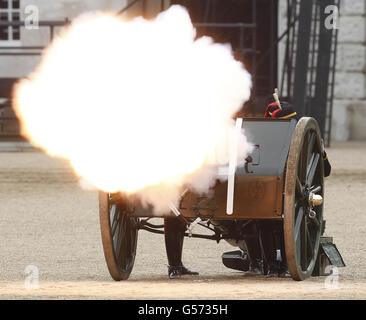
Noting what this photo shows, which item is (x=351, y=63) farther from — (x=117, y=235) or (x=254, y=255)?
(x=117, y=235)

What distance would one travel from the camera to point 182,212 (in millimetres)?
8188

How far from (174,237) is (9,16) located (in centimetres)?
2041

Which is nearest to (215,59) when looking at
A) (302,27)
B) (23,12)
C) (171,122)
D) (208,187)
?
(171,122)

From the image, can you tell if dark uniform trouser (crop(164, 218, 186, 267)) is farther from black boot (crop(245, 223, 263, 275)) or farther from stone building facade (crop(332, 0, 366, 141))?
stone building facade (crop(332, 0, 366, 141))

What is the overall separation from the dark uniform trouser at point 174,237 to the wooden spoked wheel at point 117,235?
0.27m

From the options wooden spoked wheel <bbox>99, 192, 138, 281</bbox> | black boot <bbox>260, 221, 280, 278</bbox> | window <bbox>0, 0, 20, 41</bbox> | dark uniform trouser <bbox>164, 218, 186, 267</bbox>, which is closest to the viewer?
wooden spoked wheel <bbox>99, 192, 138, 281</bbox>

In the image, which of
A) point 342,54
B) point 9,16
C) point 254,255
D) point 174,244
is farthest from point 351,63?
point 174,244

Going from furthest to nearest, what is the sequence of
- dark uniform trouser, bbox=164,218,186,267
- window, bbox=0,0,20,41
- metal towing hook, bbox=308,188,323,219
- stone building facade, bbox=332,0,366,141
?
window, bbox=0,0,20,41, stone building facade, bbox=332,0,366,141, dark uniform trouser, bbox=164,218,186,267, metal towing hook, bbox=308,188,323,219

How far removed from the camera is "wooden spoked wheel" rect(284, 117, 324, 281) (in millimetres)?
7809

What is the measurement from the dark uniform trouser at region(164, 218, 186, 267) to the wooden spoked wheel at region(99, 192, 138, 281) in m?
0.27

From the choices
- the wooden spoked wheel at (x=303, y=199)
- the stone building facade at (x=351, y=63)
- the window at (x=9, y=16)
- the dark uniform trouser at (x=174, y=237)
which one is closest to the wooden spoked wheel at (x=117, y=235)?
the dark uniform trouser at (x=174, y=237)

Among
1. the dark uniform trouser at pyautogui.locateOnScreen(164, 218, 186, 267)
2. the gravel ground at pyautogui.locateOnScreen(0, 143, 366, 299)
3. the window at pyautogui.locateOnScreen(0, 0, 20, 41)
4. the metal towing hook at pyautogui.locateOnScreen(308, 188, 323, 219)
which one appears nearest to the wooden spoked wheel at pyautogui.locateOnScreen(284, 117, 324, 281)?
the metal towing hook at pyautogui.locateOnScreen(308, 188, 323, 219)

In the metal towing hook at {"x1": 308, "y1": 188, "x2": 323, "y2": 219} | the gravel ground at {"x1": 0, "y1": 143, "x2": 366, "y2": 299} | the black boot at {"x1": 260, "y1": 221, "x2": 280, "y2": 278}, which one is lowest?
the gravel ground at {"x1": 0, "y1": 143, "x2": 366, "y2": 299}

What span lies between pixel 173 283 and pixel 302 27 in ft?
43.6
